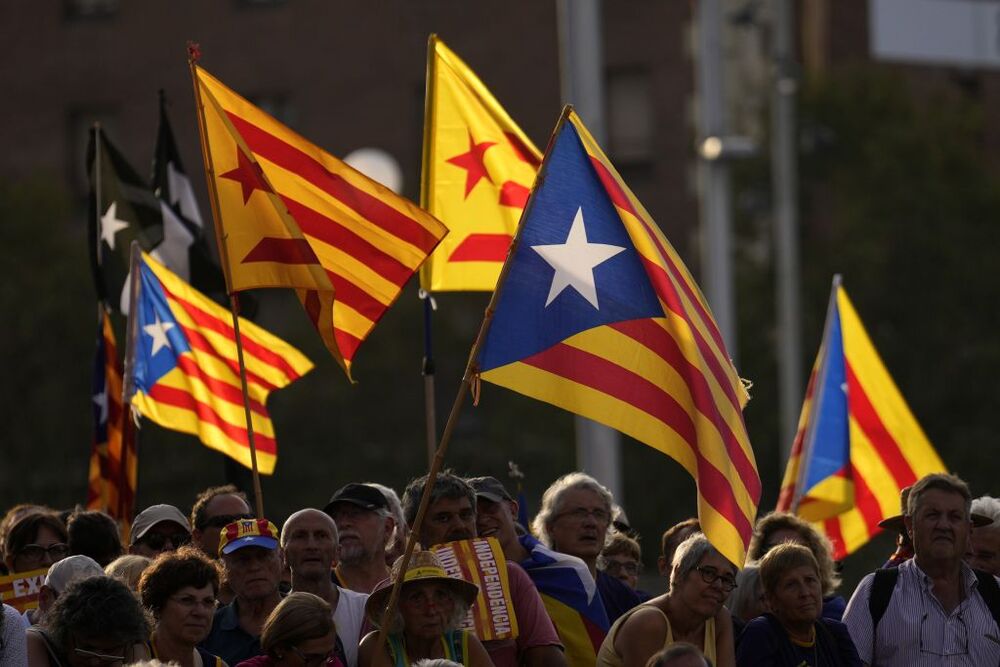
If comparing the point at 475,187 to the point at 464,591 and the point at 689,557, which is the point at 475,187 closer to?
the point at 689,557

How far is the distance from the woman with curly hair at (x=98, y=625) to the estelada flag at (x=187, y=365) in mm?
3952

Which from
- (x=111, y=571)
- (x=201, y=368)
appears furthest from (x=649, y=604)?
(x=201, y=368)

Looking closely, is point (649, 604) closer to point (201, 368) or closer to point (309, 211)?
point (309, 211)

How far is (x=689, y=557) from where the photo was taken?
7.41 m

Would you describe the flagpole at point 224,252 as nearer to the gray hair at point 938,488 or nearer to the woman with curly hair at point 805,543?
the woman with curly hair at point 805,543

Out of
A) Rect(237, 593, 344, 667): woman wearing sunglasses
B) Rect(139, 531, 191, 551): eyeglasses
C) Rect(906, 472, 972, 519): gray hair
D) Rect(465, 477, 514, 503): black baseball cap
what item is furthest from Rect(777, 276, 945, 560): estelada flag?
Rect(237, 593, 344, 667): woman wearing sunglasses

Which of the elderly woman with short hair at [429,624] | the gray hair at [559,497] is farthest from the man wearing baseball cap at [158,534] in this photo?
the elderly woman with short hair at [429,624]

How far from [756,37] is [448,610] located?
30.6m

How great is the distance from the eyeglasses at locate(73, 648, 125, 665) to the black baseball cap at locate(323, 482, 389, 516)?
1.77m

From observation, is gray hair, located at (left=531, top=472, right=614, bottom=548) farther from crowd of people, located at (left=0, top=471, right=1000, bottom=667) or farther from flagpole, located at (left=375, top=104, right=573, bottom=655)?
flagpole, located at (left=375, top=104, right=573, bottom=655)

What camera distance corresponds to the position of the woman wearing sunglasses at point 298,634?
6.73m

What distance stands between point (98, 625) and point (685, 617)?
203 centimetres

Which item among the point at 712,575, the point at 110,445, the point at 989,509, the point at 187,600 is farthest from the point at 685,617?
the point at 110,445

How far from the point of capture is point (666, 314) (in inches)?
298
